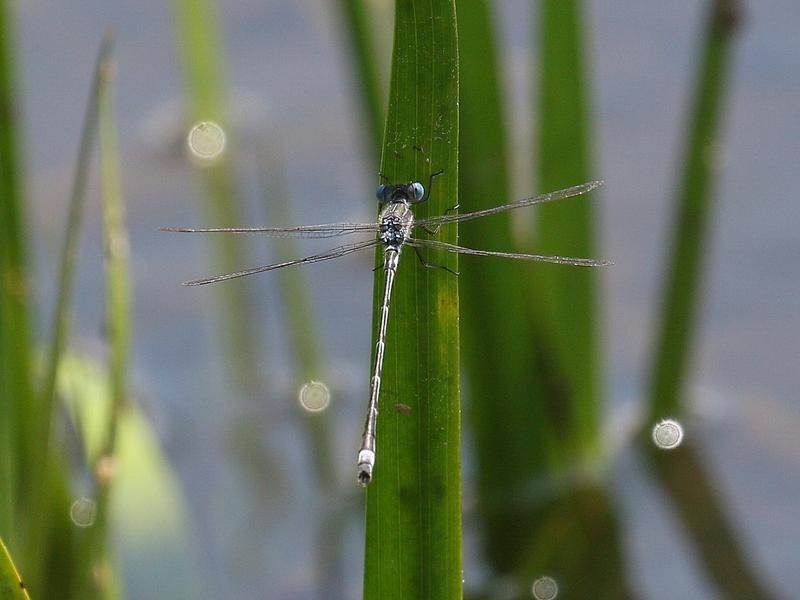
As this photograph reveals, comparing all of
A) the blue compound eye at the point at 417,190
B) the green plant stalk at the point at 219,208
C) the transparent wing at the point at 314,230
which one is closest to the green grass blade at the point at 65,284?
the transparent wing at the point at 314,230

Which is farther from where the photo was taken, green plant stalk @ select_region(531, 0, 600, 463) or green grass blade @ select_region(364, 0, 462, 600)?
green plant stalk @ select_region(531, 0, 600, 463)

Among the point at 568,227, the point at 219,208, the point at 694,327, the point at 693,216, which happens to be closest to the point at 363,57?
the point at 568,227

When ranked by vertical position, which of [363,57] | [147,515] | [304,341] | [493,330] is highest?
[363,57]

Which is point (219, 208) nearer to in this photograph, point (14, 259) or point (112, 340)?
point (14, 259)

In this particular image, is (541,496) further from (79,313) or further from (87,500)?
(79,313)

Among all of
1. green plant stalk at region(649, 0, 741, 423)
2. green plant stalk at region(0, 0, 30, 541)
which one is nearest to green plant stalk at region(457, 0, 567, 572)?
green plant stalk at region(649, 0, 741, 423)

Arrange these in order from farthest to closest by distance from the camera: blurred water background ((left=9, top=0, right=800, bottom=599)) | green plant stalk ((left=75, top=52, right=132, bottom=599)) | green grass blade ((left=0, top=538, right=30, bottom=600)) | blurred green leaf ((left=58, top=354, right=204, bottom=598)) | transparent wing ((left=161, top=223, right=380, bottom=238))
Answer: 1. blurred water background ((left=9, top=0, right=800, bottom=599))
2. blurred green leaf ((left=58, top=354, right=204, bottom=598))
3. transparent wing ((left=161, top=223, right=380, bottom=238))
4. green plant stalk ((left=75, top=52, right=132, bottom=599))
5. green grass blade ((left=0, top=538, right=30, bottom=600))

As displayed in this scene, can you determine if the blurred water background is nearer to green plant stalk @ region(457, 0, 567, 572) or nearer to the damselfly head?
green plant stalk @ region(457, 0, 567, 572)
